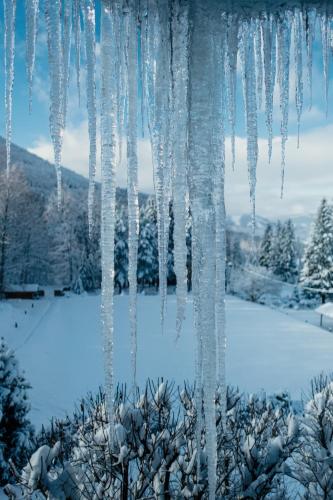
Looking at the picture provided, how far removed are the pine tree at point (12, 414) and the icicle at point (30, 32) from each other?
710cm

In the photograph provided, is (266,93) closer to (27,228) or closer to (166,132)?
(166,132)

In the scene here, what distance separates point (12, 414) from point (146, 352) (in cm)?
1125

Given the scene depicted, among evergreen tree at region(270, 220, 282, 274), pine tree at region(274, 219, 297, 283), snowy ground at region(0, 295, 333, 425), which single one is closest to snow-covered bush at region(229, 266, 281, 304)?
pine tree at region(274, 219, 297, 283)

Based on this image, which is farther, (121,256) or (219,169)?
(121,256)

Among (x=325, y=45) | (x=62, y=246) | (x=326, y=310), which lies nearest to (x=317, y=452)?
(x=325, y=45)

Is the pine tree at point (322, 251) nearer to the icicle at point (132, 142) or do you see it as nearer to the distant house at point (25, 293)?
the distant house at point (25, 293)

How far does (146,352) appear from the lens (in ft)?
62.1

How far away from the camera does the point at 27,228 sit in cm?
4119

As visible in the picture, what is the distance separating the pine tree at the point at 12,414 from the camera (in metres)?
7.81

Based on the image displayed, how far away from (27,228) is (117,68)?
4143 cm

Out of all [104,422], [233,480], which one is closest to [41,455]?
[104,422]

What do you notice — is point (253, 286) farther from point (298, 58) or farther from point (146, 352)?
point (298, 58)

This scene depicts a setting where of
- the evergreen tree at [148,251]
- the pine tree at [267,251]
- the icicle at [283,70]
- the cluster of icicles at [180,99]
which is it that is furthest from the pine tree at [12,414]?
the pine tree at [267,251]

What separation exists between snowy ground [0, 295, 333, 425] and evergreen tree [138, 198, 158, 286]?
47.1ft
